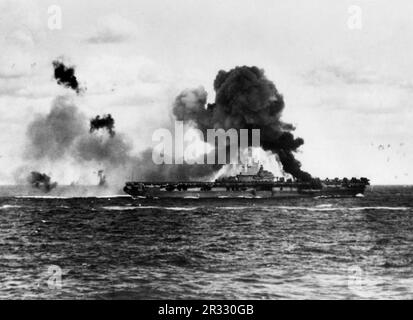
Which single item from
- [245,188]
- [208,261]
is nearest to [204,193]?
[245,188]

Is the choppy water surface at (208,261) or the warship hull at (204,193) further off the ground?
the warship hull at (204,193)

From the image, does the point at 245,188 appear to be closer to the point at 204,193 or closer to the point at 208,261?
the point at 204,193

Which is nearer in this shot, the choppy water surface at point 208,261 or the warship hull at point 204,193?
the choppy water surface at point 208,261

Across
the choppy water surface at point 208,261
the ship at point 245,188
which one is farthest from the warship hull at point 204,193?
the choppy water surface at point 208,261

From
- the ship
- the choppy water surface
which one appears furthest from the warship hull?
the choppy water surface

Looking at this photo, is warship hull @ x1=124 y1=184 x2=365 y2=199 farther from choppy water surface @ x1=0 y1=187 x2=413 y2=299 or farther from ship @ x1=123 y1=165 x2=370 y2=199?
choppy water surface @ x1=0 y1=187 x2=413 y2=299

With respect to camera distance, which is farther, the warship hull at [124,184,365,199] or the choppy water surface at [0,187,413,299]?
the warship hull at [124,184,365,199]

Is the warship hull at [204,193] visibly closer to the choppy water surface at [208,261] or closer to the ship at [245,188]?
the ship at [245,188]

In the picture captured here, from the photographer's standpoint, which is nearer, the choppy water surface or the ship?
the choppy water surface

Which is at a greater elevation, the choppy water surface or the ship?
the ship
